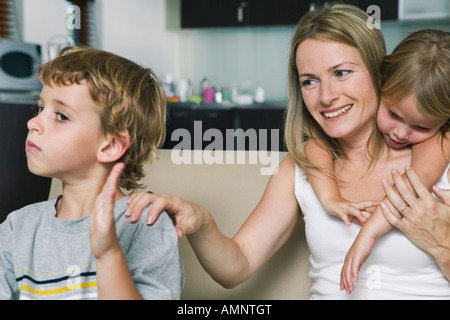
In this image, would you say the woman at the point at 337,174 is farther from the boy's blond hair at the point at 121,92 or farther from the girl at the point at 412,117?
the boy's blond hair at the point at 121,92

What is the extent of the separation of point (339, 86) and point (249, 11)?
3433 millimetres

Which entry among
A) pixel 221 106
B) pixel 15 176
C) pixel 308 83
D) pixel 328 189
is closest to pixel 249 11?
pixel 221 106

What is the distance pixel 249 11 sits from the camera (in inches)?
172

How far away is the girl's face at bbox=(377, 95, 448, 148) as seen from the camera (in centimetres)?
105

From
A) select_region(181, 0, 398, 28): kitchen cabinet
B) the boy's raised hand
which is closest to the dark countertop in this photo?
select_region(181, 0, 398, 28): kitchen cabinet

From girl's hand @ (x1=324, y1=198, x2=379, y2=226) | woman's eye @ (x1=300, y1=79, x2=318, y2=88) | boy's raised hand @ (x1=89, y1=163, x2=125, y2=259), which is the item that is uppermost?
woman's eye @ (x1=300, y1=79, x2=318, y2=88)

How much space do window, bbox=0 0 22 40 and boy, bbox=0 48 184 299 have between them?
2.48 metres

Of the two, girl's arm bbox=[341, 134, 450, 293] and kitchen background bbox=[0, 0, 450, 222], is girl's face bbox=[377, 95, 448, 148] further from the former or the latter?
kitchen background bbox=[0, 0, 450, 222]

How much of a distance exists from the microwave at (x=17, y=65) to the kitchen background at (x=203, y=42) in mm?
61

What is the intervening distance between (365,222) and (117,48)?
3446 millimetres

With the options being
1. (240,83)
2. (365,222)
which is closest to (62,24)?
(240,83)

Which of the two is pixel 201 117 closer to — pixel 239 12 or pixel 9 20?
pixel 239 12

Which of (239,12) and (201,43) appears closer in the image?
(239,12)

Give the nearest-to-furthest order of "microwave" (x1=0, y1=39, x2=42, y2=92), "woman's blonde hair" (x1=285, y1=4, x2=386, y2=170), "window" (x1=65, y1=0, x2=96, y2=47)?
"woman's blonde hair" (x1=285, y1=4, x2=386, y2=170) → "microwave" (x1=0, y1=39, x2=42, y2=92) → "window" (x1=65, y1=0, x2=96, y2=47)
